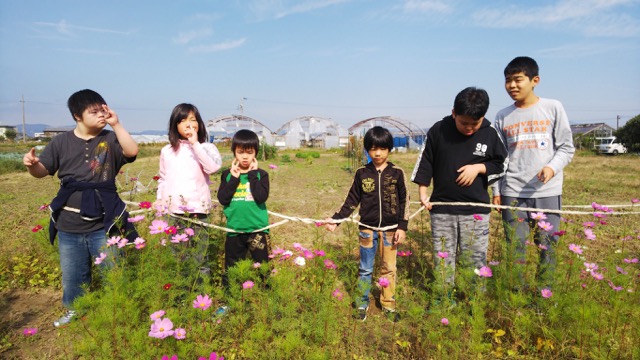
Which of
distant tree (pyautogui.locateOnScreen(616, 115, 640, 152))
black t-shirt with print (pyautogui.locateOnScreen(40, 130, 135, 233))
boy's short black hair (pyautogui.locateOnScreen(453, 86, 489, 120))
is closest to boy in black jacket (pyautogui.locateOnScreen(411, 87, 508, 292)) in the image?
boy's short black hair (pyautogui.locateOnScreen(453, 86, 489, 120))

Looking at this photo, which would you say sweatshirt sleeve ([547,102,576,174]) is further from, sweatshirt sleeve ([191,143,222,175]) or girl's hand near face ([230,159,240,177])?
sweatshirt sleeve ([191,143,222,175])

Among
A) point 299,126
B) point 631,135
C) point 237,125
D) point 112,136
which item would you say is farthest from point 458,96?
point 299,126

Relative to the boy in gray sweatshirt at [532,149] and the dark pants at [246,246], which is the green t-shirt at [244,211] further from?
the boy in gray sweatshirt at [532,149]

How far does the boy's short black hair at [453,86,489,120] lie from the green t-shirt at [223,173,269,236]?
1511 mm

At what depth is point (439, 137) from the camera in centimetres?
256

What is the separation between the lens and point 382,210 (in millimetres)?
2553

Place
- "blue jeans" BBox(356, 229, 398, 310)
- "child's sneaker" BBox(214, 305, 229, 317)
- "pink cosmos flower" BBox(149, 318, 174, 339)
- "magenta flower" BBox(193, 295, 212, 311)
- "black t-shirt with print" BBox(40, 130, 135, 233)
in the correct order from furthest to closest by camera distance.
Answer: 1. "blue jeans" BBox(356, 229, 398, 310)
2. "black t-shirt with print" BBox(40, 130, 135, 233)
3. "child's sneaker" BBox(214, 305, 229, 317)
4. "magenta flower" BBox(193, 295, 212, 311)
5. "pink cosmos flower" BBox(149, 318, 174, 339)

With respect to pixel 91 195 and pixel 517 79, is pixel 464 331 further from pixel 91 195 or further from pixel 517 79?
pixel 91 195

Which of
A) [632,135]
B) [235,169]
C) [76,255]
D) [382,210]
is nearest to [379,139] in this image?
[382,210]

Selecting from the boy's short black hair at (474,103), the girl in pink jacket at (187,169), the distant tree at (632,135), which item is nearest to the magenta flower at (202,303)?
the girl in pink jacket at (187,169)

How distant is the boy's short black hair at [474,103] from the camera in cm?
Answer: 224

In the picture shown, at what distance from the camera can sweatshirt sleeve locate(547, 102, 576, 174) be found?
240 centimetres

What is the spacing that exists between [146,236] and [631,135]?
33.9m

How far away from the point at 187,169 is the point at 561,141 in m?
2.70
